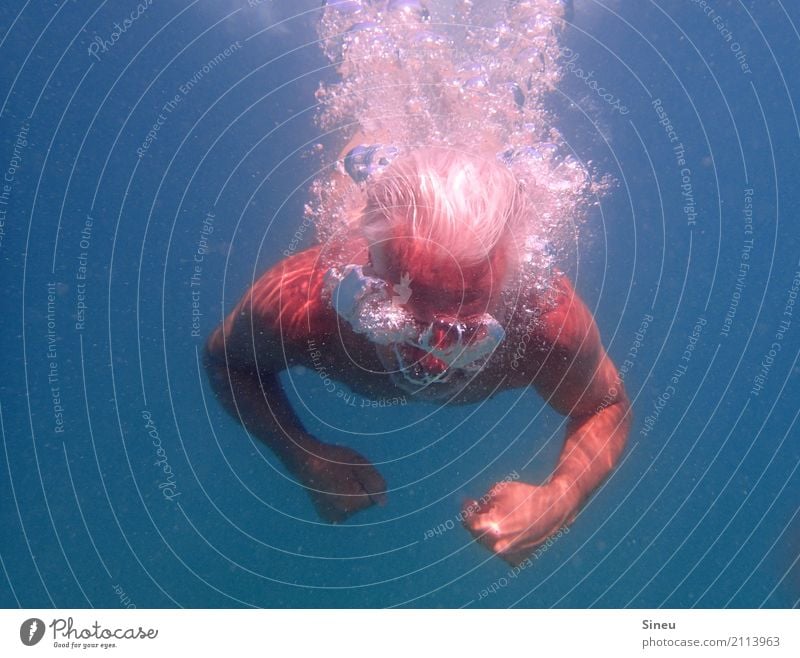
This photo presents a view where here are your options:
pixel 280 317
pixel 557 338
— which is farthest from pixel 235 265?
pixel 557 338

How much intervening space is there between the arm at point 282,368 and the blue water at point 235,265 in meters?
0.35

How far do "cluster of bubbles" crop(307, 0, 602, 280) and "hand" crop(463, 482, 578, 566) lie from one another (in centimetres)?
136

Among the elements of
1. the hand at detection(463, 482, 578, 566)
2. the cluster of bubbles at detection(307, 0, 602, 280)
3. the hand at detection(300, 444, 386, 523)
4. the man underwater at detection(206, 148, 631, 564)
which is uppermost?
the cluster of bubbles at detection(307, 0, 602, 280)

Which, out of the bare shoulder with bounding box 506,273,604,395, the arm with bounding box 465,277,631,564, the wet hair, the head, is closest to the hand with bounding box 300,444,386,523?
the arm with bounding box 465,277,631,564

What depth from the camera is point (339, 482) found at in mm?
2037

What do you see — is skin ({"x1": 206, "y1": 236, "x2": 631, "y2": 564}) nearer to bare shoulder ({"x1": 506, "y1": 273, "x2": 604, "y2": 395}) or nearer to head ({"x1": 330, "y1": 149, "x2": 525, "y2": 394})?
bare shoulder ({"x1": 506, "y1": 273, "x2": 604, "y2": 395})

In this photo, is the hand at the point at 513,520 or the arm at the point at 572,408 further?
the arm at the point at 572,408

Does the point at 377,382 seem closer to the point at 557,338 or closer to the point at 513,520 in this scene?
the point at 557,338

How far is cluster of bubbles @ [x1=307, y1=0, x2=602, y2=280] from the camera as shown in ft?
9.04

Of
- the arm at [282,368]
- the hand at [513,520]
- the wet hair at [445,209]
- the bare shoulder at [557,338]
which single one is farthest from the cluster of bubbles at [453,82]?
the hand at [513,520]

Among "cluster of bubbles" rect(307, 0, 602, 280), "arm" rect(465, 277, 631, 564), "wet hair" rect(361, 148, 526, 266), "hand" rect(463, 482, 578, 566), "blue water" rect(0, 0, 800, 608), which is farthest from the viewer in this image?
"cluster of bubbles" rect(307, 0, 602, 280)

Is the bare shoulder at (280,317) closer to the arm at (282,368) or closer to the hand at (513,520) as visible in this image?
the arm at (282,368)

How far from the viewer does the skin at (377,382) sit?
1.71 meters
